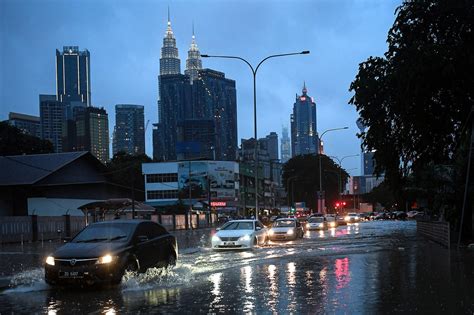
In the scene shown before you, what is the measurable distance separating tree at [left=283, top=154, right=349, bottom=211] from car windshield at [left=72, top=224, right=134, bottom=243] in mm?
107242

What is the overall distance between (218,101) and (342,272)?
167 meters

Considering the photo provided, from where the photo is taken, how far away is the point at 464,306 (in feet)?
31.4

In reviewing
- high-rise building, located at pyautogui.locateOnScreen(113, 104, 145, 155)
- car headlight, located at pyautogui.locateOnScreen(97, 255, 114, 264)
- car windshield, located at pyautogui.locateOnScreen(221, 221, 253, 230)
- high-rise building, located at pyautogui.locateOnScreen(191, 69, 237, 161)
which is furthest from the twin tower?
car headlight, located at pyautogui.locateOnScreen(97, 255, 114, 264)

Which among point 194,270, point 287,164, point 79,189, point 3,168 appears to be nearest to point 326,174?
point 287,164

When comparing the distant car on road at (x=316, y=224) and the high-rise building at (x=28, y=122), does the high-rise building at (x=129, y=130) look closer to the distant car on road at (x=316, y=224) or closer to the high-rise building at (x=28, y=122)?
the high-rise building at (x=28, y=122)

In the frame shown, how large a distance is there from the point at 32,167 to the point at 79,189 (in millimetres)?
7671

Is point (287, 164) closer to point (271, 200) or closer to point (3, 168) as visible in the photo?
point (271, 200)

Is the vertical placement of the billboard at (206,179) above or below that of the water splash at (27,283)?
above

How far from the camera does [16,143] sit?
246 feet

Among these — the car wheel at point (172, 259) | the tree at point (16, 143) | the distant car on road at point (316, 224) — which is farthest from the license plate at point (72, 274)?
the tree at point (16, 143)

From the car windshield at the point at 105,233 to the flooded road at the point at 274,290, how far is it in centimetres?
104

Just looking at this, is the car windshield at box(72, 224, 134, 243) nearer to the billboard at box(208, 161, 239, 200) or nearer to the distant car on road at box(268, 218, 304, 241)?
the distant car on road at box(268, 218, 304, 241)

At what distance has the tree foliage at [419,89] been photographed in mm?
25703

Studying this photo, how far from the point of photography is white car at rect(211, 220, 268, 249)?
78.9 feet
